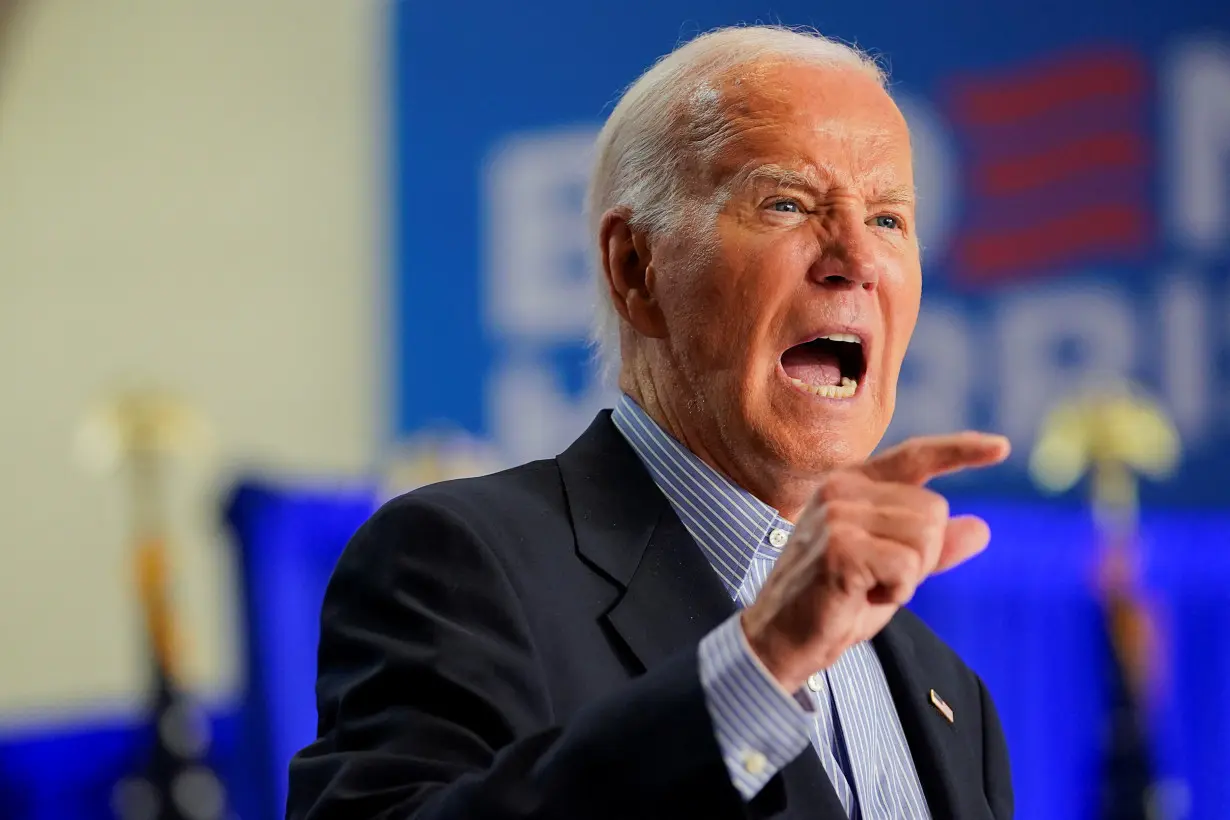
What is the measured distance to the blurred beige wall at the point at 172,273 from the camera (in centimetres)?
735

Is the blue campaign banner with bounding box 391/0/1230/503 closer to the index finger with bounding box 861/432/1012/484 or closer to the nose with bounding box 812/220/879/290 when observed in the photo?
the nose with bounding box 812/220/879/290

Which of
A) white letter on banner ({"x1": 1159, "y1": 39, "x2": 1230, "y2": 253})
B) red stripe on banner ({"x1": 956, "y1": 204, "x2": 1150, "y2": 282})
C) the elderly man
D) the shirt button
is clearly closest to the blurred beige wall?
red stripe on banner ({"x1": 956, "y1": 204, "x2": 1150, "y2": 282})

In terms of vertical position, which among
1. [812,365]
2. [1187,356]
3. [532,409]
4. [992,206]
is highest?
[992,206]

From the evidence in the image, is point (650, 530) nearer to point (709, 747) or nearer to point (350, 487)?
point (709, 747)

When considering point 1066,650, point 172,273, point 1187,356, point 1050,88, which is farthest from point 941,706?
point 172,273

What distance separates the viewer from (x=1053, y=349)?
537cm

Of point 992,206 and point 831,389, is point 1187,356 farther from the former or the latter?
point 831,389

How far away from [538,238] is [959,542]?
5506 millimetres

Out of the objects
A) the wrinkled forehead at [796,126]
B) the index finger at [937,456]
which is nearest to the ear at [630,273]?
the wrinkled forehead at [796,126]

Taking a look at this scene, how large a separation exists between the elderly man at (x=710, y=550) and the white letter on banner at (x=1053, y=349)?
147 inches

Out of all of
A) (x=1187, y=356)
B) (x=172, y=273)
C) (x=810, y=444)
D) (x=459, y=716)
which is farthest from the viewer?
(x=172, y=273)

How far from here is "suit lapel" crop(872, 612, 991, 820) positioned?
155cm

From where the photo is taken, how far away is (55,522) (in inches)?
289

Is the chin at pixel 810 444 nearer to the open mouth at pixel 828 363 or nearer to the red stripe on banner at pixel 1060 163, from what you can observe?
the open mouth at pixel 828 363
